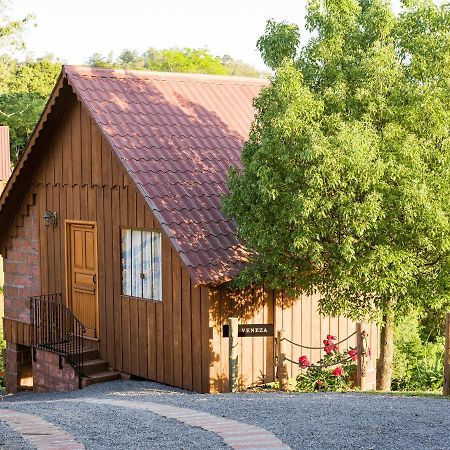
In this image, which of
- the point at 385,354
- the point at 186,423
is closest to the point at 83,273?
the point at 385,354

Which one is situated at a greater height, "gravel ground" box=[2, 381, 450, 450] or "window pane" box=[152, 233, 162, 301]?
"window pane" box=[152, 233, 162, 301]

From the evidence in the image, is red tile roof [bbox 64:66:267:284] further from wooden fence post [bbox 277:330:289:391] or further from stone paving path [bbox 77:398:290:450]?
stone paving path [bbox 77:398:290:450]

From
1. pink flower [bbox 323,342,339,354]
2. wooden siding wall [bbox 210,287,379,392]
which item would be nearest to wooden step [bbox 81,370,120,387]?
wooden siding wall [bbox 210,287,379,392]

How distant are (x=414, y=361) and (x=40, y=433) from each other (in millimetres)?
10574

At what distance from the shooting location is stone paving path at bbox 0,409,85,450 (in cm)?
760

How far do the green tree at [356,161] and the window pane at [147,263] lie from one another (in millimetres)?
2388

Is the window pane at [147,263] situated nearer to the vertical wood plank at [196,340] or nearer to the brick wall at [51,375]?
the vertical wood plank at [196,340]

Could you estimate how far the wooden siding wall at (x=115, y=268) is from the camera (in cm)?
1449

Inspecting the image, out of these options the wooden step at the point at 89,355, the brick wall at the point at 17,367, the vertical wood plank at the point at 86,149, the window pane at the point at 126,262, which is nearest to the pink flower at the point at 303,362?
the window pane at the point at 126,262

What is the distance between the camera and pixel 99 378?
51.8 feet

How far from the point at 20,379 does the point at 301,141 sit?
998 centimetres

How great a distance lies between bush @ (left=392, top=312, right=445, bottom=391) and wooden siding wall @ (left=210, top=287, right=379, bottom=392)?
3.47ft

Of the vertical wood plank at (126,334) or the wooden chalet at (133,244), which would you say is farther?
the vertical wood plank at (126,334)

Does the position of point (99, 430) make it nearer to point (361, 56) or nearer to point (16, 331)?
point (361, 56)
